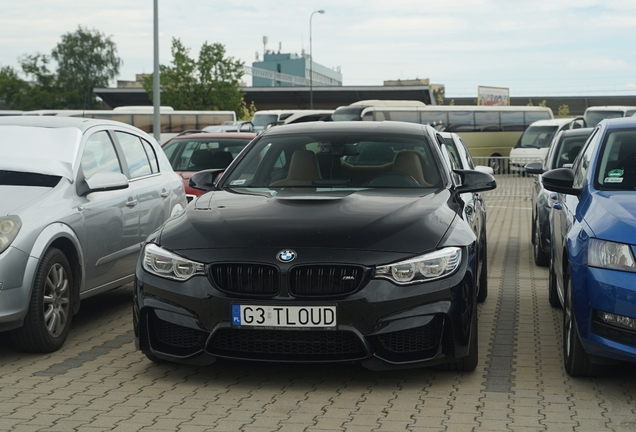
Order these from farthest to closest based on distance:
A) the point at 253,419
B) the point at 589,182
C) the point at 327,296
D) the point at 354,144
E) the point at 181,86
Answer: the point at 181,86 < the point at 354,144 < the point at 589,182 < the point at 327,296 < the point at 253,419

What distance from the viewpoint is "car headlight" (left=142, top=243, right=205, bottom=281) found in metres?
5.18

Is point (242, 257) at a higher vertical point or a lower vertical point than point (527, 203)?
higher

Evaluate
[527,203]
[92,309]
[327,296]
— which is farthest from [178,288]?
[527,203]

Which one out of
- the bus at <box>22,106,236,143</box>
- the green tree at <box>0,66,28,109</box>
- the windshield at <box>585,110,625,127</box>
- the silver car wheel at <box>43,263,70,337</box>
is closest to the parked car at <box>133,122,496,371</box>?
the silver car wheel at <box>43,263,70,337</box>

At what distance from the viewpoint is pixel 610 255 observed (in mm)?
5000

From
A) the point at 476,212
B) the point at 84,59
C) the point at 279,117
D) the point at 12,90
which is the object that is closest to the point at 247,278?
the point at 476,212

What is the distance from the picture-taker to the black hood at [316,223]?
5.16 metres

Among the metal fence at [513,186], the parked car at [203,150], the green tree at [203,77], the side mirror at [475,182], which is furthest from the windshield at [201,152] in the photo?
the green tree at [203,77]

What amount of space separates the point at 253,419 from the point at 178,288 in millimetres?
917

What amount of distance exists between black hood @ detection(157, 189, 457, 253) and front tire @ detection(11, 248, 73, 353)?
1.04m

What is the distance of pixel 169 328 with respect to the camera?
534cm

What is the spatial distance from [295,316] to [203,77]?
60.5 m

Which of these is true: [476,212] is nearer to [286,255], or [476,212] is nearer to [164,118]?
[286,255]

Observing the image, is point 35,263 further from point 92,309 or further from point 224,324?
point 92,309
